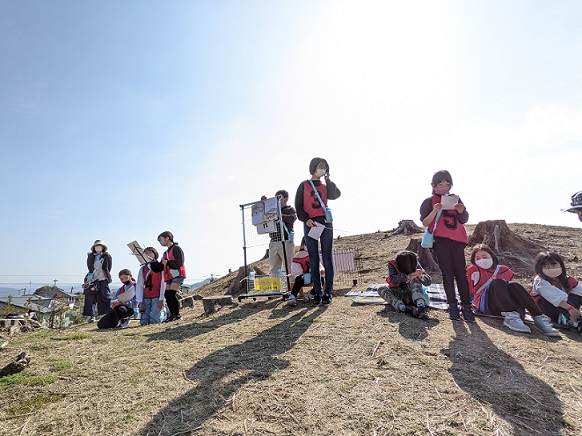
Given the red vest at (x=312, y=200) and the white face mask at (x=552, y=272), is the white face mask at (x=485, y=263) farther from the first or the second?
the red vest at (x=312, y=200)

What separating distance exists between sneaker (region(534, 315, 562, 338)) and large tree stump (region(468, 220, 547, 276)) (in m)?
4.31

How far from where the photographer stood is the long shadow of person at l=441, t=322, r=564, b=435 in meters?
1.80

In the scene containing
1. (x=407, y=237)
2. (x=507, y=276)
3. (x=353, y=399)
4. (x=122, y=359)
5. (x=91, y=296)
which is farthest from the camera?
(x=407, y=237)

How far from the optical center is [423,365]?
2.43m

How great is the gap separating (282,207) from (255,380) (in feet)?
14.6

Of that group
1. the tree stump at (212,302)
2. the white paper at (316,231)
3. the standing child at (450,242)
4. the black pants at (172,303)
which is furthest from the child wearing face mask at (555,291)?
the black pants at (172,303)

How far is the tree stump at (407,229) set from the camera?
1371 centimetres

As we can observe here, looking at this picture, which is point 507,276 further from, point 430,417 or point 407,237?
point 407,237

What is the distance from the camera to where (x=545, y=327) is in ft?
12.1

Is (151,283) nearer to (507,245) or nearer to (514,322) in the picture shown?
(514,322)

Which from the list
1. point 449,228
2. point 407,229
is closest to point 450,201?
point 449,228

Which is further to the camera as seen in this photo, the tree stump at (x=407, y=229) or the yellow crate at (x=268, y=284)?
the tree stump at (x=407, y=229)

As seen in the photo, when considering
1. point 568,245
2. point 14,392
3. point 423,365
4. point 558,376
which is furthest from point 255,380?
point 568,245

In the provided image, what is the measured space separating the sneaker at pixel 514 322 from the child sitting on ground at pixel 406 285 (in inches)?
36.5
